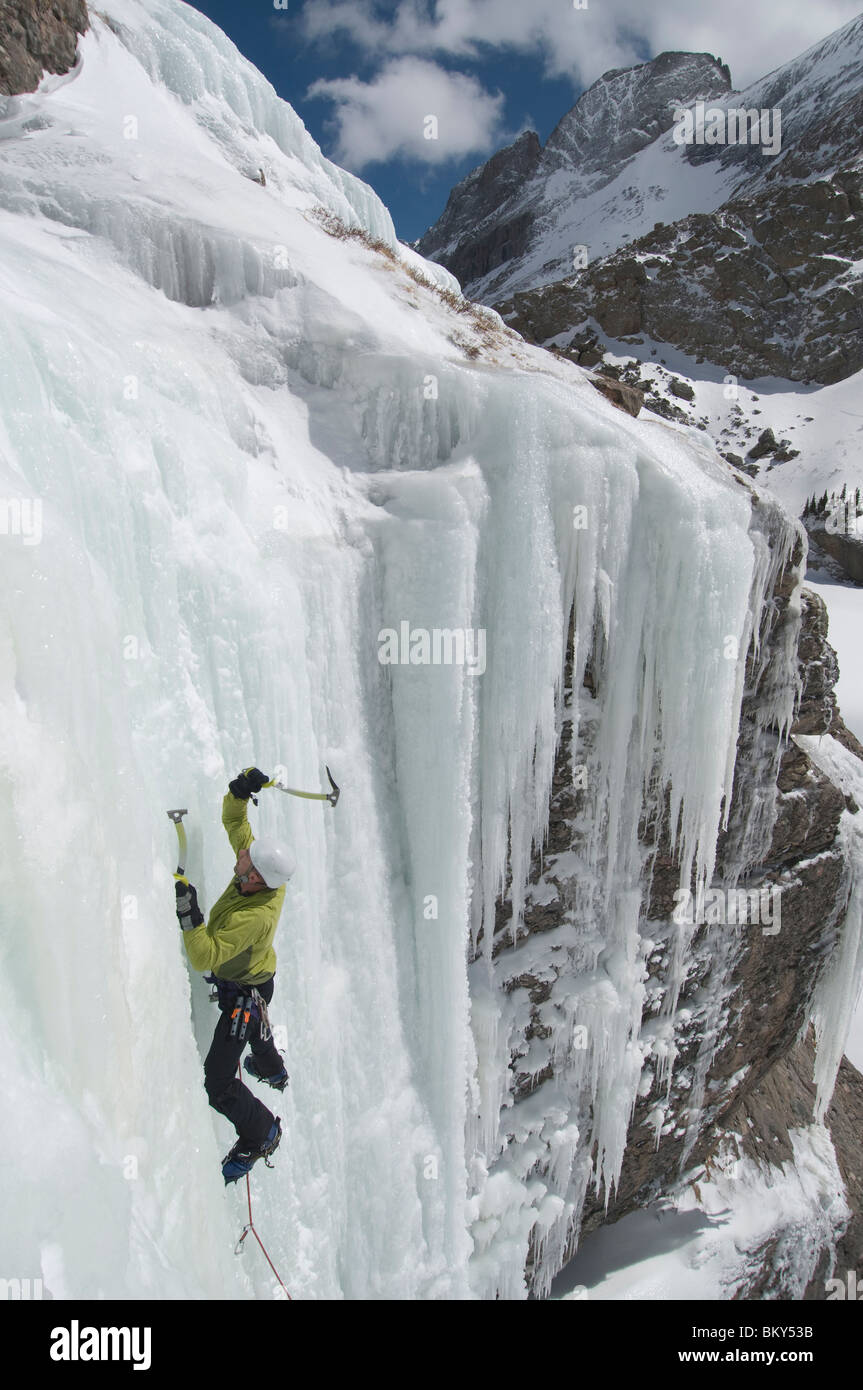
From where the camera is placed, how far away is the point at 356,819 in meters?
4.89

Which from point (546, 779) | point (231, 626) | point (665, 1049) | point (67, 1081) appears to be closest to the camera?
point (67, 1081)

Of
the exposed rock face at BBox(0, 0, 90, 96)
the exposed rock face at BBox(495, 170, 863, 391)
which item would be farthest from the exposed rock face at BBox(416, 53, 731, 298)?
the exposed rock face at BBox(0, 0, 90, 96)

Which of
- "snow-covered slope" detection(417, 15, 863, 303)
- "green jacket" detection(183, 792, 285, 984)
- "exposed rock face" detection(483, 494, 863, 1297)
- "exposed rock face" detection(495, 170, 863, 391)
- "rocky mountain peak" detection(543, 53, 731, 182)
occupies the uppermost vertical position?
"rocky mountain peak" detection(543, 53, 731, 182)

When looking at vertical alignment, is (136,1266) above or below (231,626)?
below

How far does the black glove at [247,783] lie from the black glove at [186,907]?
0.48m

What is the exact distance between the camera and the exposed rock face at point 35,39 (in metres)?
6.39

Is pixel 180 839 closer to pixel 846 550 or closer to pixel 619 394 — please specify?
pixel 619 394

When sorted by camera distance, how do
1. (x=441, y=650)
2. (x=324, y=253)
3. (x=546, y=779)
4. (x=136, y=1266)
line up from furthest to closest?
(x=324, y=253) < (x=546, y=779) < (x=441, y=650) < (x=136, y=1266)

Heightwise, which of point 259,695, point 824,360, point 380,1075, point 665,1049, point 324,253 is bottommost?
point 665,1049

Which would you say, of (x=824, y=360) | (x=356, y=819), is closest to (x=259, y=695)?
(x=356, y=819)

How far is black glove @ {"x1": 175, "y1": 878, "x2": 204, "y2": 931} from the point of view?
9.75 feet

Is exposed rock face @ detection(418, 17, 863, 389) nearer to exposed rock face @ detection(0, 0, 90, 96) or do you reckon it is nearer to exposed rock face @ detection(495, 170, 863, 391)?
exposed rock face @ detection(495, 170, 863, 391)

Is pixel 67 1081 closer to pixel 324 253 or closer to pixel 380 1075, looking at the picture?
pixel 380 1075
